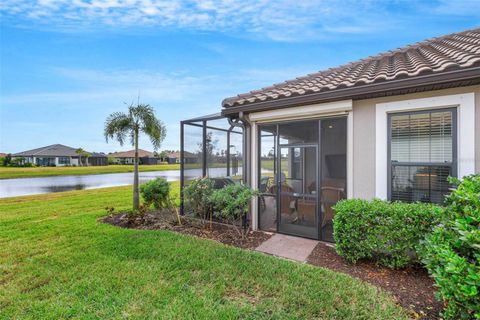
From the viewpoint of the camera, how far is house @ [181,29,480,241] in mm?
3875

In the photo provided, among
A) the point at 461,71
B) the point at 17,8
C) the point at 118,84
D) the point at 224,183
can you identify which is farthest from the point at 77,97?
the point at 461,71

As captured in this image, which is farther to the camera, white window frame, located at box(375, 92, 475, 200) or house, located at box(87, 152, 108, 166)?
house, located at box(87, 152, 108, 166)

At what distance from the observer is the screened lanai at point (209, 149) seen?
7.61 meters

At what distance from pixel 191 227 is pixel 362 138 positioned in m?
5.33

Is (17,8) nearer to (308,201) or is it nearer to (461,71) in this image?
(308,201)

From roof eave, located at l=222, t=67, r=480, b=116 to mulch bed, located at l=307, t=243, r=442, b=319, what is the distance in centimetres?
333

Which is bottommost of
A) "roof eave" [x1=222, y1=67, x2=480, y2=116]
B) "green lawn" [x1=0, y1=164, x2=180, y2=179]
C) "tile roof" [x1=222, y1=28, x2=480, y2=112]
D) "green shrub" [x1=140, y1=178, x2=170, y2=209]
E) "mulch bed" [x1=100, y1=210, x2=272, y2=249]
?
"mulch bed" [x1=100, y1=210, x2=272, y2=249]

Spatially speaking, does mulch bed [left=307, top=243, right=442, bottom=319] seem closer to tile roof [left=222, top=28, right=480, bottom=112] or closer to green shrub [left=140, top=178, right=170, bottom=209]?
tile roof [left=222, top=28, right=480, bottom=112]

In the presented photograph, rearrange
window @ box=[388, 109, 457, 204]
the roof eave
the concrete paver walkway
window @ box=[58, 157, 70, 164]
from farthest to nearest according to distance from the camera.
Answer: window @ box=[58, 157, 70, 164] < the concrete paver walkway < window @ box=[388, 109, 457, 204] < the roof eave

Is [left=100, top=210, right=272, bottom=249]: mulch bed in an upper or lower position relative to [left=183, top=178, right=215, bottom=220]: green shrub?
lower

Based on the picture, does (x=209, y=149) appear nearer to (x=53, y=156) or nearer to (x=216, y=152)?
(x=216, y=152)

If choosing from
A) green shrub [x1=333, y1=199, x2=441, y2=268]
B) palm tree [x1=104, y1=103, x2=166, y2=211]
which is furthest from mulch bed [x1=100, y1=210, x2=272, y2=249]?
green shrub [x1=333, y1=199, x2=441, y2=268]

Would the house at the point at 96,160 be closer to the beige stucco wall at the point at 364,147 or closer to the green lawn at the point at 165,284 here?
the green lawn at the point at 165,284

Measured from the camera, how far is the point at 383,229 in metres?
3.85
